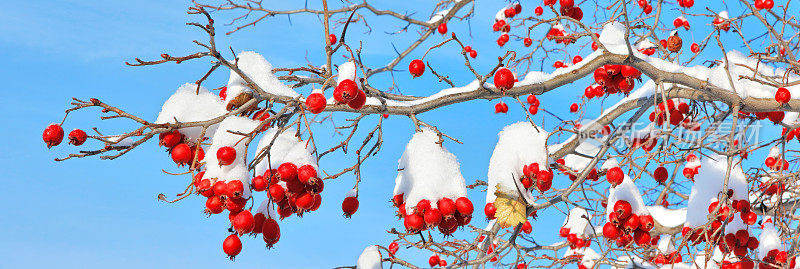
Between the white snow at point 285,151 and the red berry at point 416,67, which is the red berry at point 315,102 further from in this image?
the red berry at point 416,67

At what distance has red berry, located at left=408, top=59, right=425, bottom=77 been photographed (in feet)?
11.1

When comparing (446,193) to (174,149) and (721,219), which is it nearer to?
(174,149)

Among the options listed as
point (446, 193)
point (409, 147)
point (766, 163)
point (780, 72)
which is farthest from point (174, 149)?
point (766, 163)

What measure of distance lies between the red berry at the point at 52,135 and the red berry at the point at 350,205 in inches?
58.7

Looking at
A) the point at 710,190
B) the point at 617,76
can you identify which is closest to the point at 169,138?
the point at 617,76

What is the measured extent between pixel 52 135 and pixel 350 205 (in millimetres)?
1545

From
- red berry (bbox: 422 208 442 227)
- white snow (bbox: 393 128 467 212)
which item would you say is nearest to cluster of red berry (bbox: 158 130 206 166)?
white snow (bbox: 393 128 467 212)

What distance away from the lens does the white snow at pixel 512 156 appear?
2940 millimetres

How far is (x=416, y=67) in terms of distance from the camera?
3395 mm

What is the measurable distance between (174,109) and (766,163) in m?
6.01

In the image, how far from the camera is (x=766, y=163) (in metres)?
6.18

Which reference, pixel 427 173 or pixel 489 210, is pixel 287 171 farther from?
pixel 489 210

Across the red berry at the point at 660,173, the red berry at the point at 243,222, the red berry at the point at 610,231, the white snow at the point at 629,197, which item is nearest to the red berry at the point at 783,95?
the red berry at the point at 660,173

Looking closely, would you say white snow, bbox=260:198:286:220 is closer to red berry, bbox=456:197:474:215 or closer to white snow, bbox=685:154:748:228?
red berry, bbox=456:197:474:215
